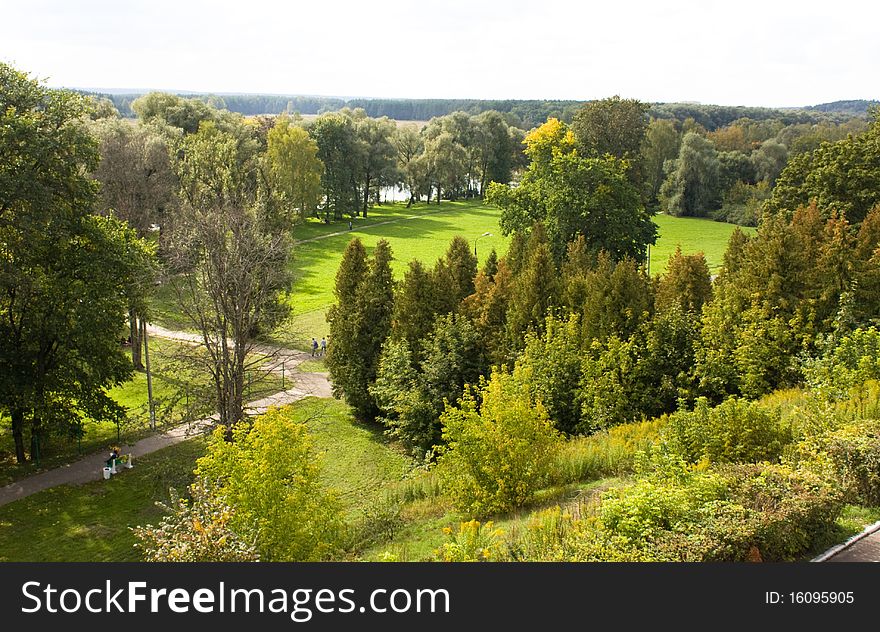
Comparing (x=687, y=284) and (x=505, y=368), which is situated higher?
(x=687, y=284)

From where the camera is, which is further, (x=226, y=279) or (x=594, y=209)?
(x=594, y=209)

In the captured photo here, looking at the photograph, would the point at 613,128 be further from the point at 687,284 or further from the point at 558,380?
the point at 558,380

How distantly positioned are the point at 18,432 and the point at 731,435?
21168 millimetres

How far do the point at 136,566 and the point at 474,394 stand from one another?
1814 cm

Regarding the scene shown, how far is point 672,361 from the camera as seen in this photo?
2017 cm

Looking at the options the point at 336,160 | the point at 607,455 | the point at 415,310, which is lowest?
the point at 607,455

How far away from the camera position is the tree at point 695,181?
91.7 meters

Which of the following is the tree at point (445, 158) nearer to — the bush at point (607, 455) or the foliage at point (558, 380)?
the foliage at point (558, 380)

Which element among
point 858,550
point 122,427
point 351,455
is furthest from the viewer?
point 122,427

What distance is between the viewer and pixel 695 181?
92688 millimetres

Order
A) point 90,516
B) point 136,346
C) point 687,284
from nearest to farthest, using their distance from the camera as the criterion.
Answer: point 90,516
point 687,284
point 136,346

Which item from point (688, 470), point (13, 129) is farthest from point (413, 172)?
point (688, 470)

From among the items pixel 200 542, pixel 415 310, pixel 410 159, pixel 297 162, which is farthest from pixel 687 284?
pixel 410 159

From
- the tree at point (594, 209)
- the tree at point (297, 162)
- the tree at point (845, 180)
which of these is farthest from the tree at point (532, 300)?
the tree at point (297, 162)
